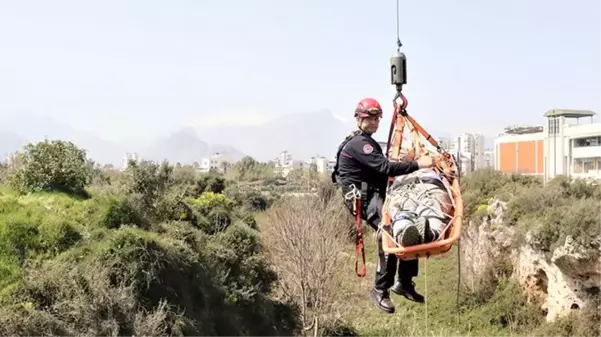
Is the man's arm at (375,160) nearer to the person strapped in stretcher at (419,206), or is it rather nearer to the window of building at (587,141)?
the person strapped in stretcher at (419,206)

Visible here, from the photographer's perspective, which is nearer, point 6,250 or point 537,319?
point 6,250

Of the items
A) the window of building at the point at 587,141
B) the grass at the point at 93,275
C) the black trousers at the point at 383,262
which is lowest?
the grass at the point at 93,275

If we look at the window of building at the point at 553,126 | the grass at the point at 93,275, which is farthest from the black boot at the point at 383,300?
the window of building at the point at 553,126

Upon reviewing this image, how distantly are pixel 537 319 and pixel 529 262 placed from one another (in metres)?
2.46

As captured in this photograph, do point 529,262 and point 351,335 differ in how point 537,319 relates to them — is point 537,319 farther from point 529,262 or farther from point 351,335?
point 351,335

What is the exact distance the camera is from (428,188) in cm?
543

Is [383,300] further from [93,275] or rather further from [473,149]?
[473,149]

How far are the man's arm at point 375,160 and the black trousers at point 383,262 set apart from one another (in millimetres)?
494

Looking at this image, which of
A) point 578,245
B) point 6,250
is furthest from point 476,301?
point 6,250

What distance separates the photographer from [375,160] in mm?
5625

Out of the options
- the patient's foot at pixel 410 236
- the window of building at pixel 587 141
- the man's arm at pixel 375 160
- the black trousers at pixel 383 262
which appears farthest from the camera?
the window of building at pixel 587 141

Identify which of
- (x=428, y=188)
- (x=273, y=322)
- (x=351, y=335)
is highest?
(x=428, y=188)

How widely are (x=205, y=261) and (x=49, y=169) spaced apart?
6402 millimetres

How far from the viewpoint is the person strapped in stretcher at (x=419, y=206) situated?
195 inches
